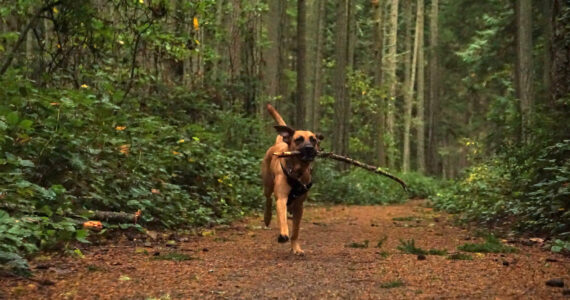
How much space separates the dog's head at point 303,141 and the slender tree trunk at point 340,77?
13826 mm

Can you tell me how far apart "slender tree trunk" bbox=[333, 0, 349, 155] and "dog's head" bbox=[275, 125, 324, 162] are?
45.4 feet

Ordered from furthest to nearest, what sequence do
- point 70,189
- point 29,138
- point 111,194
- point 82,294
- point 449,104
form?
point 449,104 < point 111,194 < point 70,189 < point 29,138 < point 82,294

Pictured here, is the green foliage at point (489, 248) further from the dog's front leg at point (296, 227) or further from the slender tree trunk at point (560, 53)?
the slender tree trunk at point (560, 53)

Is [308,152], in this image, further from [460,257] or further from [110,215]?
[110,215]

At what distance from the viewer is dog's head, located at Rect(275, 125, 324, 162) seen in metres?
5.75

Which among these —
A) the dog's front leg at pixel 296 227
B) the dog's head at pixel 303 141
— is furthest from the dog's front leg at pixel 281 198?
the dog's head at pixel 303 141

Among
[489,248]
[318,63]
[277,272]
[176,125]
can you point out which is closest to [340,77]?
[318,63]

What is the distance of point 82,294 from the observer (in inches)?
147

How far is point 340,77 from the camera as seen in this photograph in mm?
20141

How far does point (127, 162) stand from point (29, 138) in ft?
6.22

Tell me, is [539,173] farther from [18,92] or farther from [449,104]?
[449,104]

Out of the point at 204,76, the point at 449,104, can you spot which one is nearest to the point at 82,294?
the point at 204,76

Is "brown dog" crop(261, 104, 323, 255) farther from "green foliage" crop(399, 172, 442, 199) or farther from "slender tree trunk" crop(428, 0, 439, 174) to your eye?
"slender tree trunk" crop(428, 0, 439, 174)

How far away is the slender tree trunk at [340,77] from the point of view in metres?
19.5
